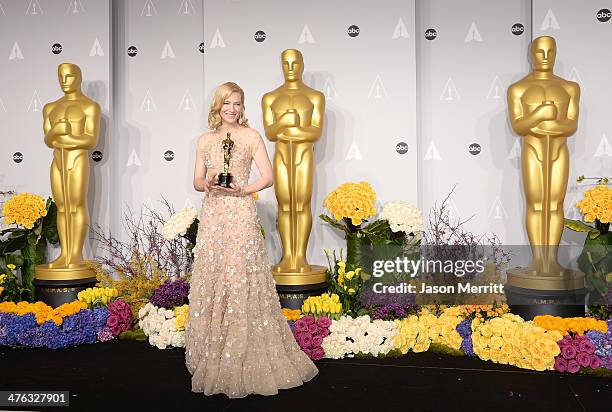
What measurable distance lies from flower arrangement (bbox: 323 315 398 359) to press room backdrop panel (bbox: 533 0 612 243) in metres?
2.39

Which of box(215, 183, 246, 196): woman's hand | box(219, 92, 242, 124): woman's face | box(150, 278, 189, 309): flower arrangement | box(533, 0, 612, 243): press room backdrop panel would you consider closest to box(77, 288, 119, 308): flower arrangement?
box(150, 278, 189, 309): flower arrangement

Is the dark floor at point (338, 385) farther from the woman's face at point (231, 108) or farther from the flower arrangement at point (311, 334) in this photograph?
the woman's face at point (231, 108)

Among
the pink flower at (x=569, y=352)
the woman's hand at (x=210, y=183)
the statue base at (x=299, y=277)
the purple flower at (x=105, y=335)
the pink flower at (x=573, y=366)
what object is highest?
the woman's hand at (x=210, y=183)

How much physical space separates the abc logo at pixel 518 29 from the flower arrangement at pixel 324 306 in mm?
2969

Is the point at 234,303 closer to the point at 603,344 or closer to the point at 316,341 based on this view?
the point at 316,341

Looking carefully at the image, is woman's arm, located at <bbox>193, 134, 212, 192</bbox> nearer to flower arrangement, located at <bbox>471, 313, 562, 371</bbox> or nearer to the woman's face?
the woman's face

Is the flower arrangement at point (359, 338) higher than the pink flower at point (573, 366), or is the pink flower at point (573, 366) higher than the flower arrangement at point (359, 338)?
the flower arrangement at point (359, 338)

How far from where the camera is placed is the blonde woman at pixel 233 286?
10.4 feet

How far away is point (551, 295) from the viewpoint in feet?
14.0

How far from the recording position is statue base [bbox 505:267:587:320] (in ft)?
13.9

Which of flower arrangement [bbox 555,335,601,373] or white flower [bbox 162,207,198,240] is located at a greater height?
white flower [bbox 162,207,198,240]

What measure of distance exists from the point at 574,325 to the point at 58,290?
399 centimetres

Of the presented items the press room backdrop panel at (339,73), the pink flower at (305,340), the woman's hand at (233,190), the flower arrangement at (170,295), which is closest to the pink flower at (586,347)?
the pink flower at (305,340)

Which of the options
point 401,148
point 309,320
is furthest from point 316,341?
point 401,148
